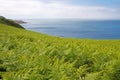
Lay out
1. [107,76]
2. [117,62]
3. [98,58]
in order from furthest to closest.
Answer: [98,58] → [117,62] → [107,76]

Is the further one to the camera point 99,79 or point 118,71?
point 118,71

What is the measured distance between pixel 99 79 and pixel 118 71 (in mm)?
1461

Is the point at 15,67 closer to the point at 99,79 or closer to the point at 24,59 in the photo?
the point at 24,59

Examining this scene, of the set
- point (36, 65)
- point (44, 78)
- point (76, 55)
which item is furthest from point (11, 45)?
point (44, 78)

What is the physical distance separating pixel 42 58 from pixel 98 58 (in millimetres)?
2498

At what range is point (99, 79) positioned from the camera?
873cm

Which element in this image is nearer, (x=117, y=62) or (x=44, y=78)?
(x=44, y=78)

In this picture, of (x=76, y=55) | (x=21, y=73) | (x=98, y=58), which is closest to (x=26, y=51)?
(x=76, y=55)

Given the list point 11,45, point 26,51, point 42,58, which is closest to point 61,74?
point 42,58

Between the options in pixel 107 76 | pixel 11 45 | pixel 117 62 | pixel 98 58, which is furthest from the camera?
pixel 11 45

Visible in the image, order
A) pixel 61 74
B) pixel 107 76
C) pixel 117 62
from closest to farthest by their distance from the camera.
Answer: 1. pixel 61 74
2. pixel 107 76
3. pixel 117 62

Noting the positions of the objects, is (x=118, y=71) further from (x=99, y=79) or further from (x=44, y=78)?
(x=44, y=78)

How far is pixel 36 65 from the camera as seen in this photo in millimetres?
9875

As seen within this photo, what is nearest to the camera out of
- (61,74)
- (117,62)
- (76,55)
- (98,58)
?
(61,74)
